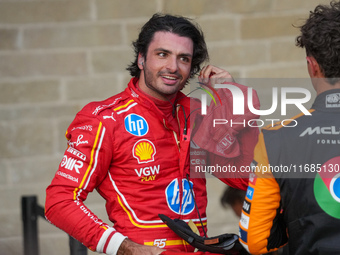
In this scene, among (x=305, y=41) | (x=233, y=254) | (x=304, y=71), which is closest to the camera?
(x=305, y=41)

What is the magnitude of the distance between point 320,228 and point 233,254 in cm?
47

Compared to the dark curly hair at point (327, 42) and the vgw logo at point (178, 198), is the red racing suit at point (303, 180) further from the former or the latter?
the vgw logo at point (178, 198)

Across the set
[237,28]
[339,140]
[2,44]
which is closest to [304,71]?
[237,28]

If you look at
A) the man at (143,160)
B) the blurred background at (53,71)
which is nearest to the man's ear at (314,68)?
the man at (143,160)

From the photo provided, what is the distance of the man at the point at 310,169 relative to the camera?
1.78 m

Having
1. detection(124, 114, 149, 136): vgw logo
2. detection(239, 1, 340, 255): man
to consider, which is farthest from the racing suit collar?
detection(124, 114, 149, 136): vgw logo

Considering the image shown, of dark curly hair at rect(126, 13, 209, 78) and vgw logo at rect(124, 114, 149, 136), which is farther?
dark curly hair at rect(126, 13, 209, 78)

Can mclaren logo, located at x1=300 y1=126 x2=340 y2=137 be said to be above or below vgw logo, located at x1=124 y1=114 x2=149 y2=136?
above

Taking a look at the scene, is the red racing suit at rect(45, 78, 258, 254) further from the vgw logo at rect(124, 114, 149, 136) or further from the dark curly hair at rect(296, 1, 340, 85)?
the dark curly hair at rect(296, 1, 340, 85)

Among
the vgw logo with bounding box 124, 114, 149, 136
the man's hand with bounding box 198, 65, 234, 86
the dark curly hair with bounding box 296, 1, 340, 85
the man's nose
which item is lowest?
the vgw logo with bounding box 124, 114, 149, 136

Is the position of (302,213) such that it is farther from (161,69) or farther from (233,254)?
(161,69)

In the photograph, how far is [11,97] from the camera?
12.4ft

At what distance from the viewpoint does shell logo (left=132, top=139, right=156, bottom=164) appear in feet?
7.49

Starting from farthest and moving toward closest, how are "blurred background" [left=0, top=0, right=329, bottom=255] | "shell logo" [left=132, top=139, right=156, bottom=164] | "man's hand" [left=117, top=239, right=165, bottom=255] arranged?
"blurred background" [left=0, top=0, right=329, bottom=255] < "shell logo" [left=132, top=139, right=156, bottom=164] < "man's hand" [left=117, top=239, right=165, bottom=255]
